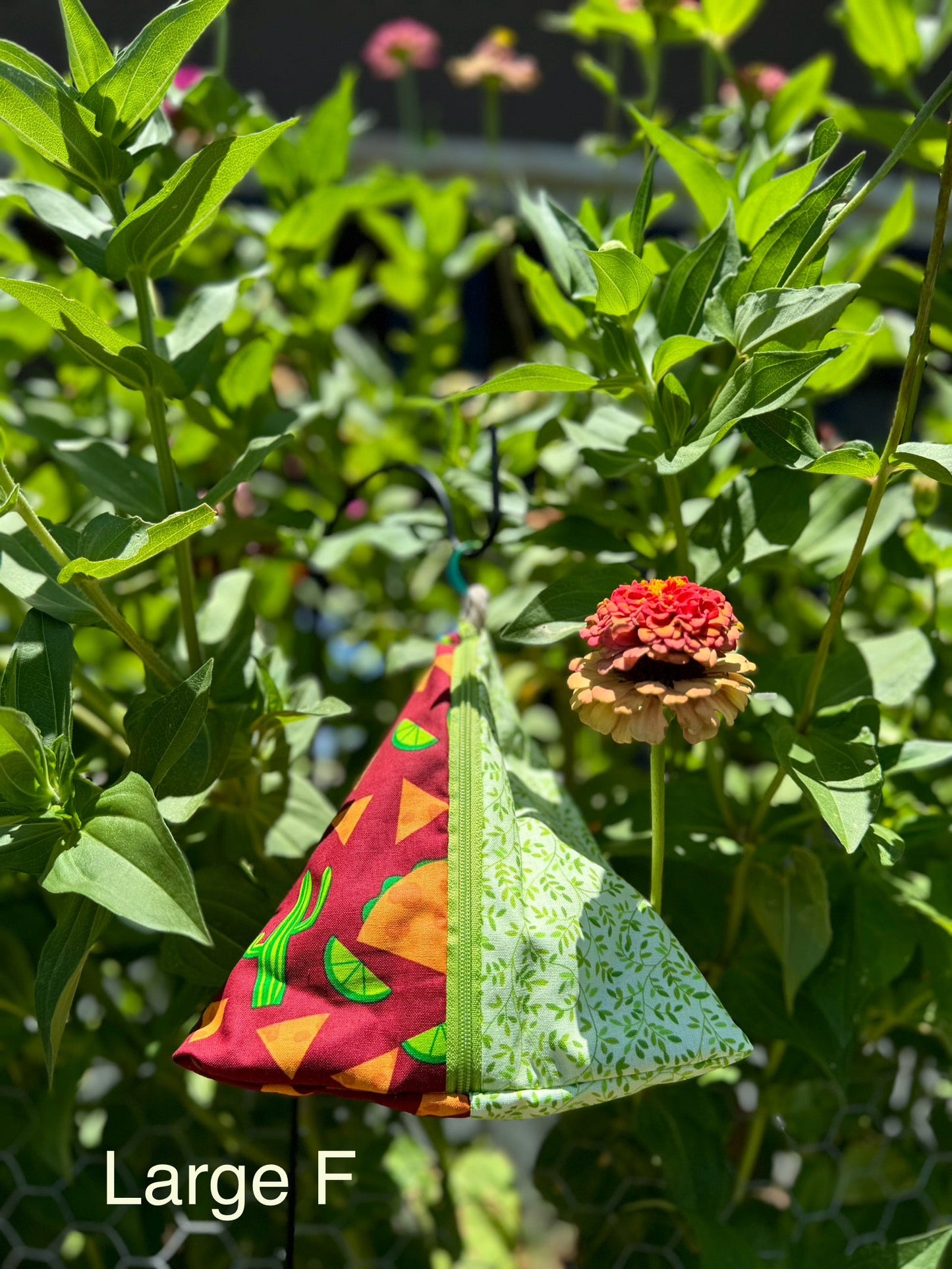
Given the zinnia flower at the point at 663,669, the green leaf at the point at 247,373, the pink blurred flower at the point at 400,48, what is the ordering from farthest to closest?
the pink blurred flower at the point at 400,48
the green leaf at the point at 247,373
the zinnia flower at the point at 663,669

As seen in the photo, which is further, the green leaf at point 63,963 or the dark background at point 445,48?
the dark background at point 445,48

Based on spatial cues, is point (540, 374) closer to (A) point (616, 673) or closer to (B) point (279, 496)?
(A) point (616, 673)

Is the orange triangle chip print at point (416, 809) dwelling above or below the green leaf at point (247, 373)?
below

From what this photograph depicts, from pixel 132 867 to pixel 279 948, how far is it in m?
0.07

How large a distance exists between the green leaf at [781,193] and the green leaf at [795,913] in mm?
294

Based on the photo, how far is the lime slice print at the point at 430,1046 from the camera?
42 cm

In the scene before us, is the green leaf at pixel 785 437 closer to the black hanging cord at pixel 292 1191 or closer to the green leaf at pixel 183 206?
the green leaf at pixel 183 206

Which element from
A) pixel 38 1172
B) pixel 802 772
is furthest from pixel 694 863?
pixel 38 1172

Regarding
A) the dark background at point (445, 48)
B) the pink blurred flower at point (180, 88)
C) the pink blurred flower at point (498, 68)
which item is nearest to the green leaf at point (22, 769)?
the pink blurred flower at point (180, 88)

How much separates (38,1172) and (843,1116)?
0.51 metres

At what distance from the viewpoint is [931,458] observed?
42 centimetres

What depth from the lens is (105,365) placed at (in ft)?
1.64

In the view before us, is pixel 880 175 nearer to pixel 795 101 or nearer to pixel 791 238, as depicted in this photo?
pixel 791 238

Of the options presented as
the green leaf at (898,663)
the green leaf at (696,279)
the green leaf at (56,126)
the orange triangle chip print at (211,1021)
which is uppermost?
the green leaf at (56,126)
